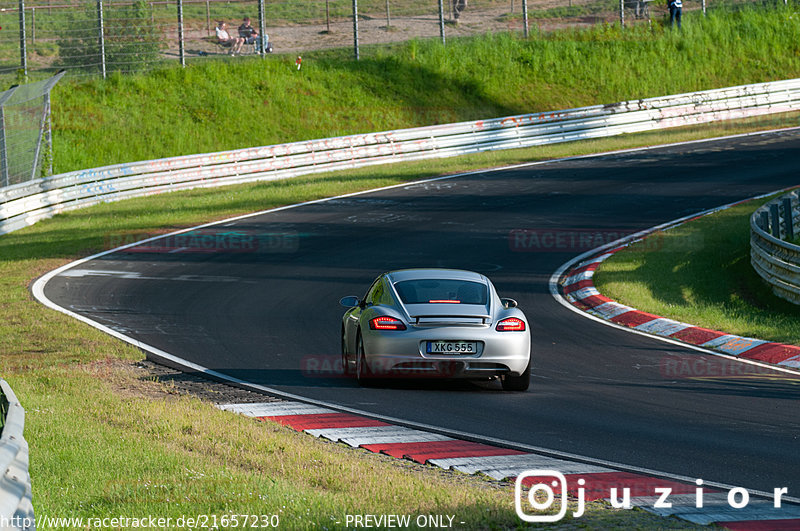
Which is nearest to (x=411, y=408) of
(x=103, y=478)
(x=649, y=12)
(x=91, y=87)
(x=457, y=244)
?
(x=103, y=478)

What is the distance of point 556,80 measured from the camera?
146 feet

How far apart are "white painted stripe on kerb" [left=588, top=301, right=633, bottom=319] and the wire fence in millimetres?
21950

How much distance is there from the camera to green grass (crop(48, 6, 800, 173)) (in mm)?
35844

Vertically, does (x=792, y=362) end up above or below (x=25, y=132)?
below

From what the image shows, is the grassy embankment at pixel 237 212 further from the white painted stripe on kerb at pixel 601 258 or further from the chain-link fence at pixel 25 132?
the white painted stripe on kerb at pixel 601 258

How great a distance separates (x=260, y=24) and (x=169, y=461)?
30.4 metres

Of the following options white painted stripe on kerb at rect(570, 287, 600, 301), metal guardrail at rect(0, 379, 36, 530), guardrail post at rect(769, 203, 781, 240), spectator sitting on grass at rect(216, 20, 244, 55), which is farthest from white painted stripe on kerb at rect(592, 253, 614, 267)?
spectator sitting on grass at rect(216, 20, 244, 55)

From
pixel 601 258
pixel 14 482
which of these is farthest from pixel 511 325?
pixel 601 258

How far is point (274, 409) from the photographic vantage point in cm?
1057

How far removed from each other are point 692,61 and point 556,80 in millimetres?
6763

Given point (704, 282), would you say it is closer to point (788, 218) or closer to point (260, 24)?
point (788, 218)

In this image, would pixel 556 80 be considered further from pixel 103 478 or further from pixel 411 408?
pixel 103 478

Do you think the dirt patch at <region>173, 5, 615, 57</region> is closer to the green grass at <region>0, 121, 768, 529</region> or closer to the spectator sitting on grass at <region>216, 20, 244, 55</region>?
the spectator sitting on grass at <region>216, 20, 244, 55</region>

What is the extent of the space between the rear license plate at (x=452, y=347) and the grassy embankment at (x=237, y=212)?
7.67ft
